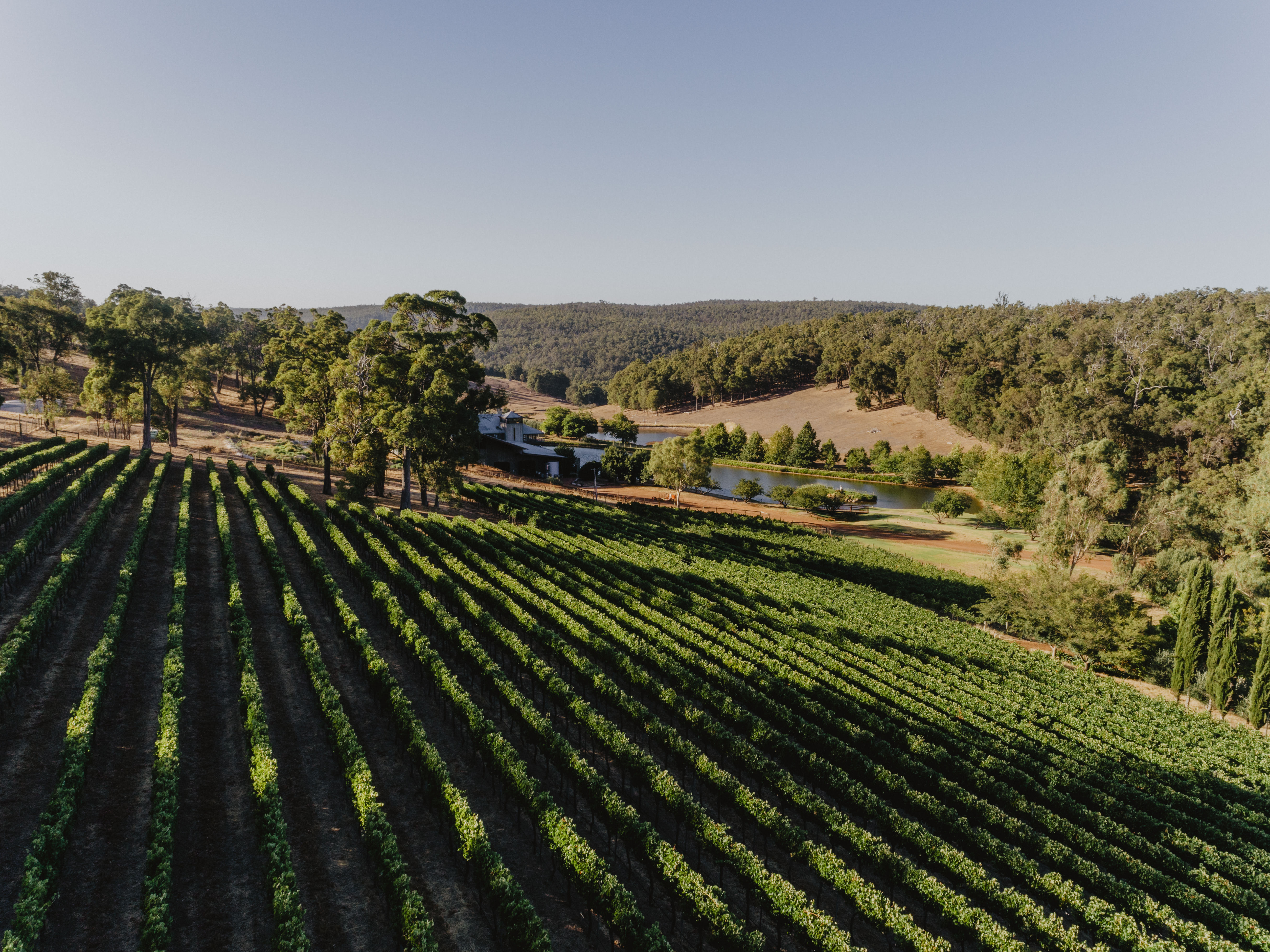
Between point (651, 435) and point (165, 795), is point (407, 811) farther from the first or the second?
point (651, 435)

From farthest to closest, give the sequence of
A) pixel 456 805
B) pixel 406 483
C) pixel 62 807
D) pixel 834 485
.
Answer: pixel 834 485
pixel 406 483
pixel 456 805
pixel 62 807

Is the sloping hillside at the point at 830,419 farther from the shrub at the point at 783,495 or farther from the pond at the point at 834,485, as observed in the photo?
the shrub at the point at 783,495

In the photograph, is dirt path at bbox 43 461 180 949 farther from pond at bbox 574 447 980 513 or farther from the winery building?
pond at bbox 574 447 980 513


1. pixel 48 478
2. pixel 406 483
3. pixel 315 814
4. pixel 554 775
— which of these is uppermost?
pixel 48 478

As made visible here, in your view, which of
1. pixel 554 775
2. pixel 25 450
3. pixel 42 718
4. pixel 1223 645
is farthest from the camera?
pixel 25 450

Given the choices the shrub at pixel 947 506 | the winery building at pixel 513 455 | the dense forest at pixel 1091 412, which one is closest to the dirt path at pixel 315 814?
the dense forest at pixel 1091 412

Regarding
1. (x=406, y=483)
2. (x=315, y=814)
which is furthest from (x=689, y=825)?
(x=406, y=483)

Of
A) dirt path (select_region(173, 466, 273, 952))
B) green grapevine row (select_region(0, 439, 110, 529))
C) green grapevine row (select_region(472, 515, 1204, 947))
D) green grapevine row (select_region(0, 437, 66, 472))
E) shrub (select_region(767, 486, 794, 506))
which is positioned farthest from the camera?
shrub (select_region(767, 486, 794, 506))

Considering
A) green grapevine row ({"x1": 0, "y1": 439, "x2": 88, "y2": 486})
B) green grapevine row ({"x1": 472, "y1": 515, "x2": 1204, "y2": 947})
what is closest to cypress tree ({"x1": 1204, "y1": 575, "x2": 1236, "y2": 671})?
green grapevine row ({"x1": 472, "y1": 515, "x2": 1204, "y2": 947})
